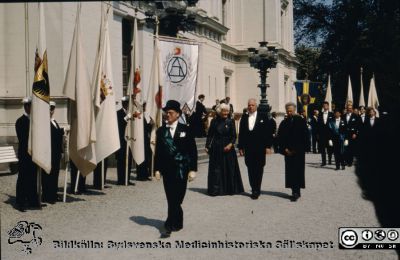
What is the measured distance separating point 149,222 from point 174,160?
1.52m

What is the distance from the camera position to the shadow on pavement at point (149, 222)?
8750mm

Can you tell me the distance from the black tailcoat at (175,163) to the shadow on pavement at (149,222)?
51 centimetres

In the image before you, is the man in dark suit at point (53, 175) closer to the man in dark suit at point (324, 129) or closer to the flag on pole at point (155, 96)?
the flag on pole at point (155, 96)

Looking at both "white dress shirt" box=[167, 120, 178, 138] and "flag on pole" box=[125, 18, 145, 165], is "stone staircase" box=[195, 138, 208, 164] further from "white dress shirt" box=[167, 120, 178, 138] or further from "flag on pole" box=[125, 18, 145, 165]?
"white dress shirt" box=[167, 120, 178, 138]

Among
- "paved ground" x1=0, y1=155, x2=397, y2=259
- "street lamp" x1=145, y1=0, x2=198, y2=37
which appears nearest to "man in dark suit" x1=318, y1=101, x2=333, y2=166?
"paved ground" x1=0, y1=155, x2=397, y2=259

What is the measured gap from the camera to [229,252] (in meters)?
7.13

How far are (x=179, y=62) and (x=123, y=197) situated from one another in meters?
3.09

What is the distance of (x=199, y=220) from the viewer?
30.5 feet

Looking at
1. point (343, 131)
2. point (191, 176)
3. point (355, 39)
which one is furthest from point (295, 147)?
point (355, 39)

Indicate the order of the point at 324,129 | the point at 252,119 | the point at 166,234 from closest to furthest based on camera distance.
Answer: the point at 166,234 → the point at 252,119 → the point at 324,129

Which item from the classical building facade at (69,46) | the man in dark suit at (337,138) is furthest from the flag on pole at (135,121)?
the man in dark suit at (337,138)

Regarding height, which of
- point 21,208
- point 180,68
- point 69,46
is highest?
point 69,46

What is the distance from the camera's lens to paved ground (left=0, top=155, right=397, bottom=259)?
7074 millimetres

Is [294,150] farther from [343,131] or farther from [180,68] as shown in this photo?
[343,131]
